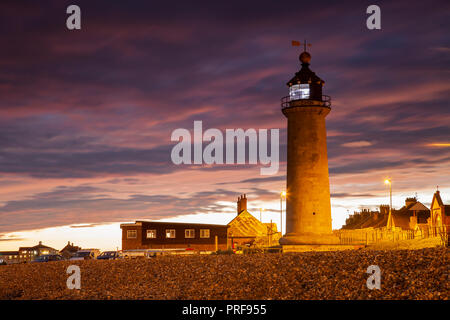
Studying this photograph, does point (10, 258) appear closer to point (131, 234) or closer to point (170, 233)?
point (131, 234)

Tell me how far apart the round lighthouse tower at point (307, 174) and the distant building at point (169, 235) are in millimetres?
19435

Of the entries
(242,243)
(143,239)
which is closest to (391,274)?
(143,239)

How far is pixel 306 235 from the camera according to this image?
1741 inches

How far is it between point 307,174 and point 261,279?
22.1m

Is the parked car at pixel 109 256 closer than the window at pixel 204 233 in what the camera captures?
Yes

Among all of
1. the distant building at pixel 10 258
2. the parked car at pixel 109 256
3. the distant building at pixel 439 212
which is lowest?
the distant building at pixel 10 258

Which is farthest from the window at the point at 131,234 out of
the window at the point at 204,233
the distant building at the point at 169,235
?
the window at the point at 204,233

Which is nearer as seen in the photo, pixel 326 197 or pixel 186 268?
pixel 186 268

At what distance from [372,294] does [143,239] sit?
4888 cm

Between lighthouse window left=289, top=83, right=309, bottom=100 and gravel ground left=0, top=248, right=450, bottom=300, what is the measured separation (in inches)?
798

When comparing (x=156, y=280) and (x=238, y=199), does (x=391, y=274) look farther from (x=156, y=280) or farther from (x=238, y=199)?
(x=238, y=199)

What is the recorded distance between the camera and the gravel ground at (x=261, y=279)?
19422mm

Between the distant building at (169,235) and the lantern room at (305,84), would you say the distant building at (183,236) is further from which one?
the lantern room at (305,84)
